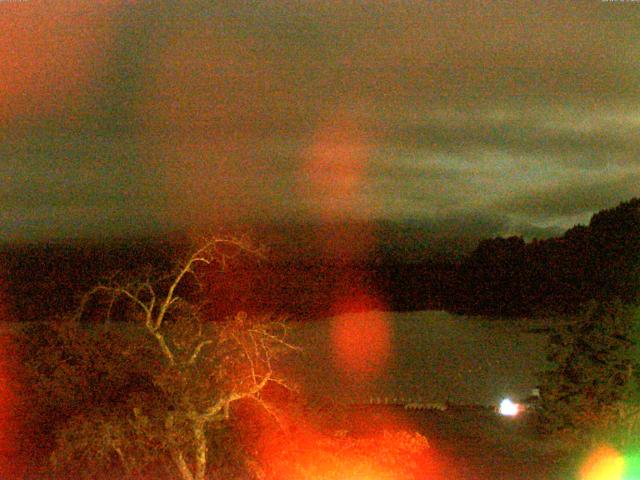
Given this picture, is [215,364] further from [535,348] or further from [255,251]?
[535,348]

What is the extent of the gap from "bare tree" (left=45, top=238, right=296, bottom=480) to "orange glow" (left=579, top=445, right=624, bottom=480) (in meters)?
3.39

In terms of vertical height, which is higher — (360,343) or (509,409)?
(360,343)

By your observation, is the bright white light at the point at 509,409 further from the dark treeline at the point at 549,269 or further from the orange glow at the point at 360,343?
the dark treeline at the point at 549,269

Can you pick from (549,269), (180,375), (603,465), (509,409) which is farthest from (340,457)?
(549,269)

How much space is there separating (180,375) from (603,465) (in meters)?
4.45

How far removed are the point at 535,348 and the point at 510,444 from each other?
434cm

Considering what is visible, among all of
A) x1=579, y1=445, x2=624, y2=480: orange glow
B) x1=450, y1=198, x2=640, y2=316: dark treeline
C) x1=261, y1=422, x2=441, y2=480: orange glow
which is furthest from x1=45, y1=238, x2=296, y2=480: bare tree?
x1=450, y1=198, x2=640, y2=316: dark treeline

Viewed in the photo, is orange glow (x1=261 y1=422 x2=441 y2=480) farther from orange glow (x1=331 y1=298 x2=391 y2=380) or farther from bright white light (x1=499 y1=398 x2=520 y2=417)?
orange glow (x1=331 y1=298 x2=391 y2=380)

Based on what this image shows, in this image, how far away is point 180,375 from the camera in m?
6.62

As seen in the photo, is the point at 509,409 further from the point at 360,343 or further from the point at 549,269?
the point at 549,269

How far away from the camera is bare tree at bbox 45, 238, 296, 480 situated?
6410 millimetres

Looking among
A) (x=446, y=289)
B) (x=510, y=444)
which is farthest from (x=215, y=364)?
(x=446, y=289)

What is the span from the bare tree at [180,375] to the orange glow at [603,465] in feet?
11.1

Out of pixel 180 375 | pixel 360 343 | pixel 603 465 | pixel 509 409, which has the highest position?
pixel 360 343
